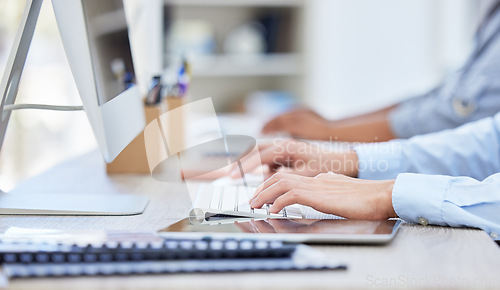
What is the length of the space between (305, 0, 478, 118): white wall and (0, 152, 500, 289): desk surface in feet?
7.77

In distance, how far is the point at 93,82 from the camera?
74cm

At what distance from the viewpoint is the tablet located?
65 centimetres

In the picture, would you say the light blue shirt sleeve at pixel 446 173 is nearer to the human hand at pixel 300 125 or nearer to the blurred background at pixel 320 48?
the human hand at pixel 300 125

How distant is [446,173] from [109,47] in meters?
→ 0.64

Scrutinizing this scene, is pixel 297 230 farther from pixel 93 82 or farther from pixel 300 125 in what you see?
pixel 300 125

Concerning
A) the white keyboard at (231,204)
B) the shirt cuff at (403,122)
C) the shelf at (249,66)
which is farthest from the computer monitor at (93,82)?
the shelf at (249,66)

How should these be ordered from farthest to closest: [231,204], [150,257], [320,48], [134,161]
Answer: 1. [320,48]
2. [134,161]
3. [231,204]
4. [150,257]

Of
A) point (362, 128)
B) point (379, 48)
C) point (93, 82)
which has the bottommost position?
point (362, 128)

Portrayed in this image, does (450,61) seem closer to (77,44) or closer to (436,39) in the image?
(436,39)

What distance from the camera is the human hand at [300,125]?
5.68 feet

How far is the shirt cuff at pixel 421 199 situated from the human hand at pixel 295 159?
0.20 m

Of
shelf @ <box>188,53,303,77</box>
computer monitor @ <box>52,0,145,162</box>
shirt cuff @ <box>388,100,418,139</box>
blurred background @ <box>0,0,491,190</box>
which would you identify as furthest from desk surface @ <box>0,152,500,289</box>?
shelf @ <box>188,53,303,77</box>

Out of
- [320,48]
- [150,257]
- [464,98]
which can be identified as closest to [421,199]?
[150,257]

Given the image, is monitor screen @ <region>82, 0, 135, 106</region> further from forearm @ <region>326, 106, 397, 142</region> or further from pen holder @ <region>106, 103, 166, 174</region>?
forearm @ <region>326, 106, 397, 142</region>
